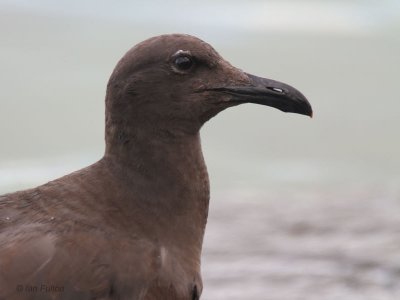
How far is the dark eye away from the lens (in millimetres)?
5191

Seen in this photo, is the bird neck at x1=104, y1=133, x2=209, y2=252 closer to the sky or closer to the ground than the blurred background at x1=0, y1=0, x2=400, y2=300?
closer to the ground

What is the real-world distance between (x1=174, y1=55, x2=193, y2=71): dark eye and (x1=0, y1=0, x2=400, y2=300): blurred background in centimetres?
164

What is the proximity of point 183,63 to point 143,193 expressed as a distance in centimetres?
51

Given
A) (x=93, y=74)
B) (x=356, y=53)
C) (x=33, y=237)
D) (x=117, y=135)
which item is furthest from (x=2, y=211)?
(x=356, y=53)

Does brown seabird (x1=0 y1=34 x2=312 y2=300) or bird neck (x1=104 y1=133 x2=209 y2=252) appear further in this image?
bird neck (x1=104 y1=133 x2=209 y2=252)

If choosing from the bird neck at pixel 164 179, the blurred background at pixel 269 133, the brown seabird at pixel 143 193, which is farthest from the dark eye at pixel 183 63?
the blurred background at pixel 269 133

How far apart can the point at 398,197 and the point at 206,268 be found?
1.43m

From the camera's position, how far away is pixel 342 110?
9648 millimetres

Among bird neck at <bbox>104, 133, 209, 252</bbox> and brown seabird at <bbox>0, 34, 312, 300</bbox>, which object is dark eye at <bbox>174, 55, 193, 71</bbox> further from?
bird neck at <bbox>104, 133, 209, 252</bbox>

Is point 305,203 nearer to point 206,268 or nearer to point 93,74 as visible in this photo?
point 206,268

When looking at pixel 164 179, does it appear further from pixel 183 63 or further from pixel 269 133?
pixel 269 133

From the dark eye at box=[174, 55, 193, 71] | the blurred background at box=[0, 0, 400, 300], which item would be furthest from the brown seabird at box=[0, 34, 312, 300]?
the blurred background at box=[0, 0, 400, 300]

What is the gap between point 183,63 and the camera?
17.1 ft

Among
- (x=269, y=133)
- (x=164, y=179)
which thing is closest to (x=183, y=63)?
(x=164, y=179)
